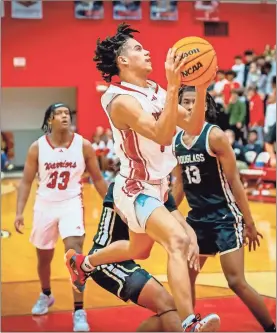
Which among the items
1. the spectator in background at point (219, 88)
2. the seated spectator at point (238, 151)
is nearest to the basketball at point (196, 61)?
the seated spectator at point (238, 151)

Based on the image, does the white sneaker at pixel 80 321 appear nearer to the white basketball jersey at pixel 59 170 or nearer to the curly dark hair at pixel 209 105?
the white basketball jersey at pixel 59 170

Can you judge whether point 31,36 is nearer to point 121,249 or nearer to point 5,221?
point 5,221

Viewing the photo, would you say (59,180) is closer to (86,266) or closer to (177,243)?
(86,266)

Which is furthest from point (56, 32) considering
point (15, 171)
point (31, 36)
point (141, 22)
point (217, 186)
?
point (217, 186)

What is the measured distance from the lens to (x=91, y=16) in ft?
63.7

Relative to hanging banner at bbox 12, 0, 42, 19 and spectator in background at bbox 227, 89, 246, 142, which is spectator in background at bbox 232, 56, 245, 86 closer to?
spectator in background at bbox 227, 89, 246, 142

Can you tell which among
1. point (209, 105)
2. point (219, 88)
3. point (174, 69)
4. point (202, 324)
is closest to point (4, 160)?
point (219, 88)

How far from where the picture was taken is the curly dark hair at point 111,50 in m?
4.14

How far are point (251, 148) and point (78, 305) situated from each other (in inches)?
410

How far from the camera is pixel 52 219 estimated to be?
5.84 metres

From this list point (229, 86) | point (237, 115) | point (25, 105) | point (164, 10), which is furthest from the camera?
point (25, 105)

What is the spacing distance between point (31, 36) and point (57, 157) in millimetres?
14077

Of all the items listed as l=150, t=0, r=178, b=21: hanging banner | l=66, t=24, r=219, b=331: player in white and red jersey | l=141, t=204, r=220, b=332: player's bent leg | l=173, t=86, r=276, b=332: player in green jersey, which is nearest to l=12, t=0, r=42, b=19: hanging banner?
l=150, t=0, r=178, b=21: hanging banner

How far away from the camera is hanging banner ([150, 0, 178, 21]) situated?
1980 centimetres
